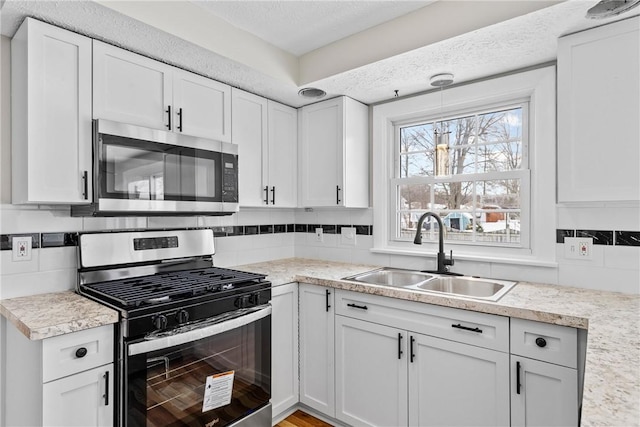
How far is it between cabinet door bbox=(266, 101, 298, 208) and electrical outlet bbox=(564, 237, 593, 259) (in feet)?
5.87

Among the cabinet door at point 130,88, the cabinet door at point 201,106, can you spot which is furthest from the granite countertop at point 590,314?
the cabinet door at point 130,88

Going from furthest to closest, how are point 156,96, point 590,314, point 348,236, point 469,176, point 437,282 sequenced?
point 348,236 < point 469,176 < point 437,282 < point 156,96 < point 590,314

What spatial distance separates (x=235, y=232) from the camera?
2691mm

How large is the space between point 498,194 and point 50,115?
2470 millimetres

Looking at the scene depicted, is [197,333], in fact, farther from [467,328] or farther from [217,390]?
[467,328]

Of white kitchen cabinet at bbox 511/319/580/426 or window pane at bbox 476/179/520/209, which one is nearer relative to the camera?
white kitchen cabinet at bbox 511/319/580/426

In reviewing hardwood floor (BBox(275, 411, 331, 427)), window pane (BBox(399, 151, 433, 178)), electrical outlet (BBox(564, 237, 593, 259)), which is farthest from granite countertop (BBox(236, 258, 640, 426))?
hardwood floor (BBox(275, 411, 331, 427))

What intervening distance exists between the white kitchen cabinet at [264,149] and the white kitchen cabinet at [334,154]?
9 centimetres

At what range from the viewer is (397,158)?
2762mm

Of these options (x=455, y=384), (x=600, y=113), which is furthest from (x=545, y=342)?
(x=600, y=113)

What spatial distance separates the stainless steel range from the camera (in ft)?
4.78

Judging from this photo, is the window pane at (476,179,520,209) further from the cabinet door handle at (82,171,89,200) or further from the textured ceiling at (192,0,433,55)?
the cabinet door handle at (82,171,89,200)

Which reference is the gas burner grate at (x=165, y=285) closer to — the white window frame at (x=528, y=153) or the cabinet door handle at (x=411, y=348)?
the cabinet door handle at (x=411, y=348)

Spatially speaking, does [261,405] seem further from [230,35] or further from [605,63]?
[605,63]
